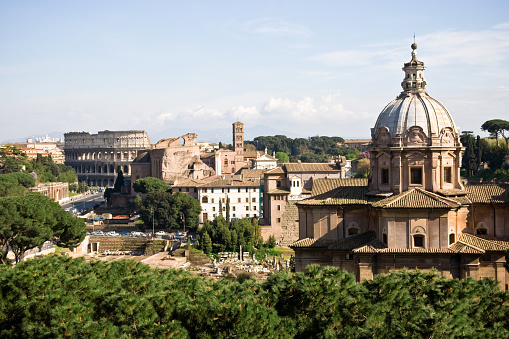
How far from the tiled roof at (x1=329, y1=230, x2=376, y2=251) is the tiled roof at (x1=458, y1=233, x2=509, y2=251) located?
380cm

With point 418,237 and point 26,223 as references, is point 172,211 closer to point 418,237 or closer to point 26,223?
point 26,223

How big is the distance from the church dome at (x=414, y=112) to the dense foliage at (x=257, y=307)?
10.2 m

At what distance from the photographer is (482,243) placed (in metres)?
29.6

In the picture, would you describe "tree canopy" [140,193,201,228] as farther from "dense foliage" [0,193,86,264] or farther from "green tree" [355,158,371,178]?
"green tree" [355,158,371,178]

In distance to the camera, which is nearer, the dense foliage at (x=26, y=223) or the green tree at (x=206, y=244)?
the dense foliage at (x=26, y=223)

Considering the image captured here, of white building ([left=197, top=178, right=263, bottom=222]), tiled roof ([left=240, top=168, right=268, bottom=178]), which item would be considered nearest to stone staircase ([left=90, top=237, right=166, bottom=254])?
white building ([left=197, top=178, right=263, bottom=222])

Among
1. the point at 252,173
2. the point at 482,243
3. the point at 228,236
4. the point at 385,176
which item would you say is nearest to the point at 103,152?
the point at 252,173

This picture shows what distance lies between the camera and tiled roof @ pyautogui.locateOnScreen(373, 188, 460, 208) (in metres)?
28.8

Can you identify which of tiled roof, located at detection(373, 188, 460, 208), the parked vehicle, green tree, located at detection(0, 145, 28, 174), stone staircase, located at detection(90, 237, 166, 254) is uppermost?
green tree, located at detection(0, 145, 28, 174)

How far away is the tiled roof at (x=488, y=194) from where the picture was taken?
1230 inches

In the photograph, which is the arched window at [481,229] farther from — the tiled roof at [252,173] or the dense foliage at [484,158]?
the tiled roof at [252,173]

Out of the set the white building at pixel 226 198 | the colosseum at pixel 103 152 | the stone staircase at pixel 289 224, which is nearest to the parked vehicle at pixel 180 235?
the white building at pixel 226 198

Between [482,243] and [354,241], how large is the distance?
5.45 m

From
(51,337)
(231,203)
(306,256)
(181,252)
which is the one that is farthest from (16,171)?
(51,337)
